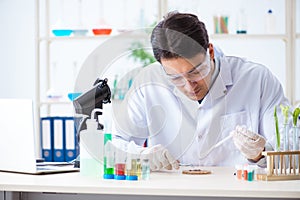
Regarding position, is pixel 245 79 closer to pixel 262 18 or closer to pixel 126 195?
pixel 126 195

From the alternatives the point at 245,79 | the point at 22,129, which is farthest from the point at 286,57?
the point at 22,129

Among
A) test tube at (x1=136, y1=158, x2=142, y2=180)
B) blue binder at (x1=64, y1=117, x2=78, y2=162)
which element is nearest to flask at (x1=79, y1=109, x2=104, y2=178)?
test tube at (x1=136, y1=158, x2=142, y2=180)

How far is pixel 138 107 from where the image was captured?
2.59m

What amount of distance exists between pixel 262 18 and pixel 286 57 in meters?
0.35

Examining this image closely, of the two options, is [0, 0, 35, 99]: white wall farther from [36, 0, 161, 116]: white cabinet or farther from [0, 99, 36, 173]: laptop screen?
[0, 99, 36, 173]: laptop screen

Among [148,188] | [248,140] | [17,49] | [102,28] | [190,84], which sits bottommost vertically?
[148,188]

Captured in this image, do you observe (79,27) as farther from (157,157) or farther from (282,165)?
(282,165)

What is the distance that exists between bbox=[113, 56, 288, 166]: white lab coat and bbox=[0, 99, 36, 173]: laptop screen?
0.51m

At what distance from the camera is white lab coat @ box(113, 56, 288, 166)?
8.30 feet

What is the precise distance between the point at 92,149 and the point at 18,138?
0.26 m

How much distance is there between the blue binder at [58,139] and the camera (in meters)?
3.83

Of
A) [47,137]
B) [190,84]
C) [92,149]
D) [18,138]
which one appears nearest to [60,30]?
[47,137]

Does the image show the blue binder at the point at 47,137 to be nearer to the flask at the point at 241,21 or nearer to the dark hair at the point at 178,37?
the flask at the point at 241,21

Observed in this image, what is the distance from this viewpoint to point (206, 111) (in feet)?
8.41
